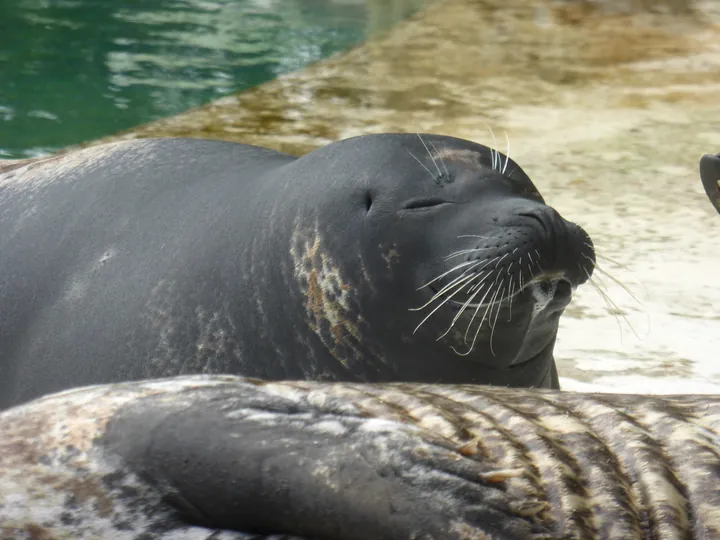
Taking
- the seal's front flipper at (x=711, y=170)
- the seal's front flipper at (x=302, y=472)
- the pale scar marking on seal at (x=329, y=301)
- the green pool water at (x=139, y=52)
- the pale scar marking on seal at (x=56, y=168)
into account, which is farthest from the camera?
the green pool water at (x=139, y=52)

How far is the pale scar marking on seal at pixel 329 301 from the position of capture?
3152 mm

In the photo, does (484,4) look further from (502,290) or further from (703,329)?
(502,290)

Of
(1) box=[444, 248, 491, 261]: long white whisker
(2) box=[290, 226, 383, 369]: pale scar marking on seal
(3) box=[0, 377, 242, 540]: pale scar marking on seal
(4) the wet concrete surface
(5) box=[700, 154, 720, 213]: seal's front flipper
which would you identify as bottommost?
(4) the wet concrete surface

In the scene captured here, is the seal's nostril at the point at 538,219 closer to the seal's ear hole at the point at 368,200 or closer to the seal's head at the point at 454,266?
the seal's head at the point at 454,266

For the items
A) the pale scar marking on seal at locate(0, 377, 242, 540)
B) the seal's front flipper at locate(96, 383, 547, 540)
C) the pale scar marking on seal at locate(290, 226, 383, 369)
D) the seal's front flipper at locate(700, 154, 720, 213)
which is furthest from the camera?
the pale scar marking on seal at locate(290, 226, 383, 369)

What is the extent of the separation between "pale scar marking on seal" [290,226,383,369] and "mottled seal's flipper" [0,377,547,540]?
1.12m

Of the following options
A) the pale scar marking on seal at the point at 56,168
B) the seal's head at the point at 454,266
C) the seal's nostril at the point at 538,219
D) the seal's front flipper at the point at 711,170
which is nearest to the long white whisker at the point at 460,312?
the seal's head at the point at 454,266

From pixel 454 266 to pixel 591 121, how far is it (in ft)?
18.1

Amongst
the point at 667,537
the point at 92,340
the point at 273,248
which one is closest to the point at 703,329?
the point at 273,248

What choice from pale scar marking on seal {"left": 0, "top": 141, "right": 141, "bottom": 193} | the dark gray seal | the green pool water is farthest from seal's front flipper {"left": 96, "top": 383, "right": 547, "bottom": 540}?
the green pool water

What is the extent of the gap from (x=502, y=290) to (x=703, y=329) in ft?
7.09

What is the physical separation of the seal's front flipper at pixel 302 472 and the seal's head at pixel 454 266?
1139mm

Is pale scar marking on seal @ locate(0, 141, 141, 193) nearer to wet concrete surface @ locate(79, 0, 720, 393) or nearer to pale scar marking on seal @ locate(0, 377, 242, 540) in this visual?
wet concrete surface @ locate(79, 0, 720, 393)

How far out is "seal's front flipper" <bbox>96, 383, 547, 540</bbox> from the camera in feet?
5.81
